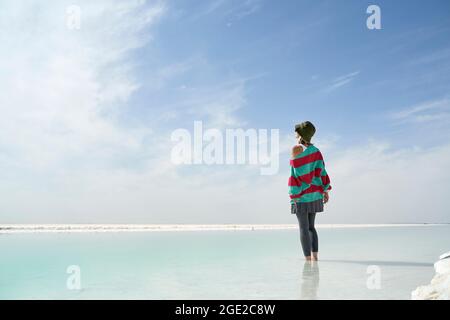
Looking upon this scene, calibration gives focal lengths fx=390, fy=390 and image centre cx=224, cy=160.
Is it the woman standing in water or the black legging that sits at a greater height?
the woman standing in water

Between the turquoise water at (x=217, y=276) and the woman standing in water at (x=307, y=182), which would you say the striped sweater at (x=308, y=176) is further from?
the turquoise water at (x=217, y=276)

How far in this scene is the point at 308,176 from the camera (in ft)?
16.1

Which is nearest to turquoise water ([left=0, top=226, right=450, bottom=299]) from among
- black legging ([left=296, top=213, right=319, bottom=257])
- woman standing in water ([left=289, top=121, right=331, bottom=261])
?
black legging ([left=296, top=213, right=319, bottom=257])

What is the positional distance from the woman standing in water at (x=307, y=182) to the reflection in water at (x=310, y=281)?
1.45 ft

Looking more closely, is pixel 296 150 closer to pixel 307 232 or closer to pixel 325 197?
pixel 325 197

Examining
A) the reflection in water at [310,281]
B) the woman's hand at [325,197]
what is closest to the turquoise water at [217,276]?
the reflection in water at [310,281]

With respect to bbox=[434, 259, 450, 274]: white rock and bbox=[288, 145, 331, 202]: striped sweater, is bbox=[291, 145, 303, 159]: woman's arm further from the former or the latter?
bbox=[434, 259, 450, 274]: white rock

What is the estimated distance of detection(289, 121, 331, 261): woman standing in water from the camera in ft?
16.1

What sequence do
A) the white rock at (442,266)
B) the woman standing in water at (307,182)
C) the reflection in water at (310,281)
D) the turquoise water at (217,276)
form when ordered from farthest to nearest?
the woman standing in water at (307,182) → the white rock at (442,266) → the turquoise water at (217,276) → the reflection in water at (310,281)

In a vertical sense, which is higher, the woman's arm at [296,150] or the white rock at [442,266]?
the woman's arm at [296,150]

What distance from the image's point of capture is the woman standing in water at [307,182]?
4906 mm

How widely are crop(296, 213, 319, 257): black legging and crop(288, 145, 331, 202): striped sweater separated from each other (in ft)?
0.73

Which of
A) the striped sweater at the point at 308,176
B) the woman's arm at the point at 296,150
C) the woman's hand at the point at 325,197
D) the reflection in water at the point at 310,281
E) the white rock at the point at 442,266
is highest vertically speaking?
the woman's arm at the point at 296,150
